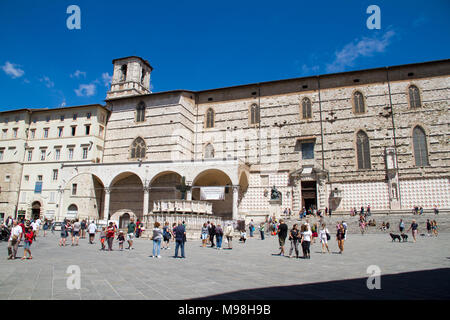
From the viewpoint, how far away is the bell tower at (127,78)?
41375 mm

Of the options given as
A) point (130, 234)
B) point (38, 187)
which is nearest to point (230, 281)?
point (130, 234)

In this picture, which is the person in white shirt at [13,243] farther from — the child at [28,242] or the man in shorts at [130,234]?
the man in shorts at [130,234]

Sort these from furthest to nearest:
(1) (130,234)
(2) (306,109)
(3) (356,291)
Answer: (2) (306,109) → (1) (130,234) → (3) (356,291)

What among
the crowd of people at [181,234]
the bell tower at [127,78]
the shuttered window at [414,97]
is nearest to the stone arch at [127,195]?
the crowd of people at [181,234]

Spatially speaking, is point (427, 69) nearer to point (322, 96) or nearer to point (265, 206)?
point (322, 96)

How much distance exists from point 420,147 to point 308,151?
30.9 feet

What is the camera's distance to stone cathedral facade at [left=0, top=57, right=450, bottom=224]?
94.0ft

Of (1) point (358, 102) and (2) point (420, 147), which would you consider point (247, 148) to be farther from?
(2) point (420, 147)

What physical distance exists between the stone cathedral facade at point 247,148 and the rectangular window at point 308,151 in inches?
3.6

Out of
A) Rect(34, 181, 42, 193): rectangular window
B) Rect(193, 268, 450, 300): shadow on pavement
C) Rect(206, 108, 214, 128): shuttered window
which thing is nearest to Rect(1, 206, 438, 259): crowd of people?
Rect(193, 268, 450, 300): shadow on pavement

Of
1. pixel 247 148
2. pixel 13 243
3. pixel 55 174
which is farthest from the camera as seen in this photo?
pixel 55 174

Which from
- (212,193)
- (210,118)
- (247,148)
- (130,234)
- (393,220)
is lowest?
(130,234)

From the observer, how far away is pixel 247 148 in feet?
110

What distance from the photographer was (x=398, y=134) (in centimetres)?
2917
